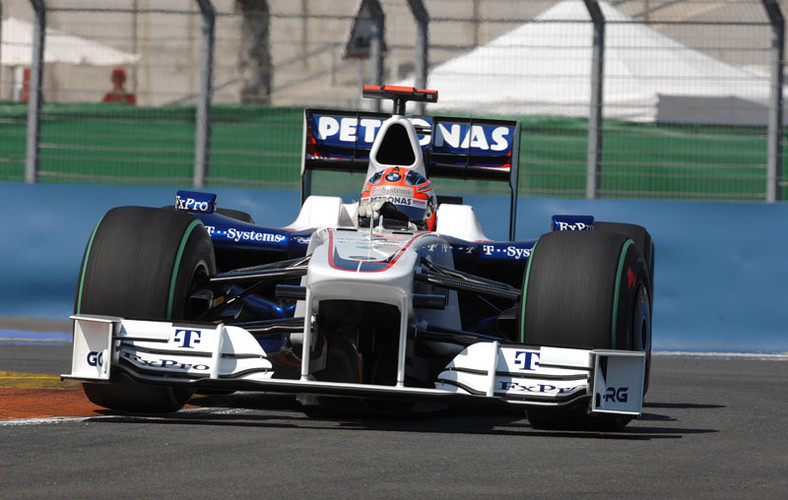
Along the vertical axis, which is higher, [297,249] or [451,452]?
[297,249]

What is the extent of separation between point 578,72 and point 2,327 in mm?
5948

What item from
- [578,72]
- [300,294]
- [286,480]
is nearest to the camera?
[286,480]

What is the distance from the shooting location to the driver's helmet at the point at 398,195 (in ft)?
29.2

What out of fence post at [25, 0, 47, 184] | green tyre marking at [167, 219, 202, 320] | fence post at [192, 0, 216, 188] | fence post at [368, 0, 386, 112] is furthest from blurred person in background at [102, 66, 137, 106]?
green tyre marking at [167, 219, 202, 320]

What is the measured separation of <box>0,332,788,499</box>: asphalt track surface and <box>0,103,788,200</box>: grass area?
5376 mm

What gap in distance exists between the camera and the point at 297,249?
29.0ft

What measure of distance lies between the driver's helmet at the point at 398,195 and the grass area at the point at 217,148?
16.6 feet

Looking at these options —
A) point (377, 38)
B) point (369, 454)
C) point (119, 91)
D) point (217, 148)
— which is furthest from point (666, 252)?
point (369, 454)

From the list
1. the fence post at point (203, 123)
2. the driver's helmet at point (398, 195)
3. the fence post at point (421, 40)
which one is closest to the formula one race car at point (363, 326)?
the driver's helmet at point (398, 195)

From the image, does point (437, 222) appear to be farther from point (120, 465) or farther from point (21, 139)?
point (21, 139)

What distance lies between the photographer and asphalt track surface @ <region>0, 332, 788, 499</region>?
524 cm

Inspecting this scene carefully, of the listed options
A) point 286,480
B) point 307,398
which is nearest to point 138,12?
point 307,398

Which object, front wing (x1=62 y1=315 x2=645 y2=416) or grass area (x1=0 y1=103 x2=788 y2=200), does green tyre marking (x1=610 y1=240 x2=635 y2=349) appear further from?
grass area (x1=0 y1=103 x2=788 y2=200)

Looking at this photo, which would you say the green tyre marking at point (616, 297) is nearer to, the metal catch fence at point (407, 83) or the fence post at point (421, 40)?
the metal catch fence at point (407, 83)
